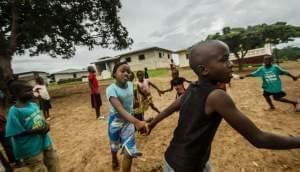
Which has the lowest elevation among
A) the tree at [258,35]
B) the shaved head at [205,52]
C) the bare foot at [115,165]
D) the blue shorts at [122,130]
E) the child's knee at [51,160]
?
the bare foot at [115,165]

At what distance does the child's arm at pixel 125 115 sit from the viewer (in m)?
2.50

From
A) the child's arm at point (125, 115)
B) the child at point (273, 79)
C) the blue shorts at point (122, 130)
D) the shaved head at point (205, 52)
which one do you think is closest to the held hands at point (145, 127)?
the child's arm at point (125, 115)

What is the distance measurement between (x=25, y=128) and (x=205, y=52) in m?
2.60

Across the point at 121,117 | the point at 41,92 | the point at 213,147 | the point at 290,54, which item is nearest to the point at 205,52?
the point at 121,117

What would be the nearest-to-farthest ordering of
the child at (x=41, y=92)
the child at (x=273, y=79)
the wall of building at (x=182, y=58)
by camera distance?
the child at (x=273, y=79), the child at (x=41, y=92), the wall of building at (x=182, y=58)

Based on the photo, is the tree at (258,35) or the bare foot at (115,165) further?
the tree at (258,35)

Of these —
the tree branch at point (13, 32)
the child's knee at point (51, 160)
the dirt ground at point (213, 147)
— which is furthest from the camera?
the tree branch at point (13, 32)

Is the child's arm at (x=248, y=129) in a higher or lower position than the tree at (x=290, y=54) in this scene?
higher

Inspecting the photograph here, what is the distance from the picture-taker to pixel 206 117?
65.3 inches

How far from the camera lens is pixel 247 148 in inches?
192

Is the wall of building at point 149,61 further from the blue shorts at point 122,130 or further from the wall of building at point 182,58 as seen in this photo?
the blue shorts at point 122,130

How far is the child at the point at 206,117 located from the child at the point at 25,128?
7.08 ft

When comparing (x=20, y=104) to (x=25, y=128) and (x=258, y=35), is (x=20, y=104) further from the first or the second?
(x=258, y=35)

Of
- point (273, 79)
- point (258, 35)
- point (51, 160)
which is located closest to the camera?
point (51, 160)
